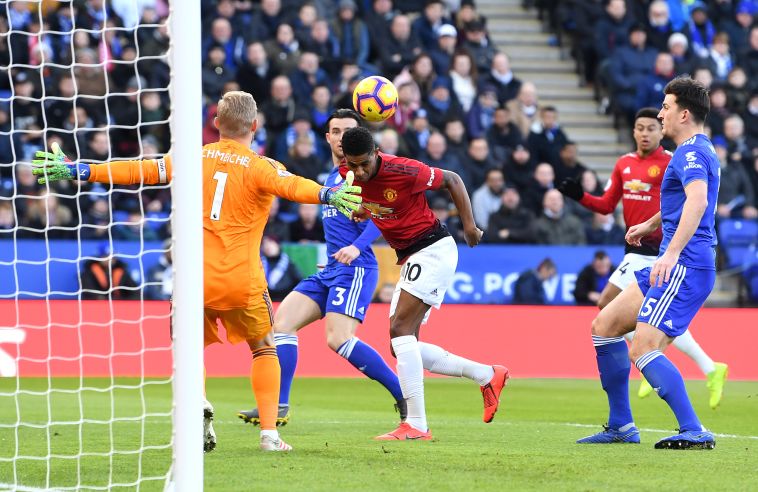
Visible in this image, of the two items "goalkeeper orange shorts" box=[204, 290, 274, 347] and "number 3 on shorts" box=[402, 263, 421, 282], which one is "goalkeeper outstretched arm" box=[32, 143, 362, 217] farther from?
"number 3 on shorts" box=[402, 263, 421, 282]

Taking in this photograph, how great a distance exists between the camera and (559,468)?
261 inches

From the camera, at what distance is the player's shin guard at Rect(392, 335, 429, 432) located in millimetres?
8211

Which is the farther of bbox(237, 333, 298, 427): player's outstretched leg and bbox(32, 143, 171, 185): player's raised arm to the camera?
bbox(237, 333, 298, 427): player's outstretched leg

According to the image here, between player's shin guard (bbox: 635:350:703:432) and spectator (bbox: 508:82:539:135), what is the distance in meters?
11.9

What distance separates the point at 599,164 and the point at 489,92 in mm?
2798

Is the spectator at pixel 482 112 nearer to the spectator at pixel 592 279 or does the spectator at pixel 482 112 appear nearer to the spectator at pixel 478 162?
the spectator at pixel 478 162

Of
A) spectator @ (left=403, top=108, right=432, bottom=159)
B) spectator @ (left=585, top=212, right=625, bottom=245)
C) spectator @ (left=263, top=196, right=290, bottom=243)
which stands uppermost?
spectator @ (left=403, top=108, right=432, bottom=159)

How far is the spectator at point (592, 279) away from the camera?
15.9 m

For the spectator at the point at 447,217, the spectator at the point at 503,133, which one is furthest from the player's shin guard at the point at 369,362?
the spectator at the point at 503,133

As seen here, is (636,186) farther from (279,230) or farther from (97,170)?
(279,230)

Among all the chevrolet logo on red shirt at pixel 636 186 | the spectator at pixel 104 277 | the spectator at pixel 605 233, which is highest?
the chevrolet logo on red shirt at pixel 636 186

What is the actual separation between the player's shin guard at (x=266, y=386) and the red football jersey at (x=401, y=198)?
4.49 ft

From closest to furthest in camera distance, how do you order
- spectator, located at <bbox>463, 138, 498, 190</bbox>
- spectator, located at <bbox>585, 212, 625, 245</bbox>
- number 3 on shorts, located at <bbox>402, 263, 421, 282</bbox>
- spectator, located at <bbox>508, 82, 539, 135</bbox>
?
1. number 3 on shorts, located at <bbox>402, 263, 421, 282</bbox>
2. spectator, located at <bbox>585, 212, 625, 245</bbox>
3. spectator, located at <bbox>463, 138, 498, 190</bbox>
4. spectator, located at <bbox>508, 82, 539, 135</bbox>

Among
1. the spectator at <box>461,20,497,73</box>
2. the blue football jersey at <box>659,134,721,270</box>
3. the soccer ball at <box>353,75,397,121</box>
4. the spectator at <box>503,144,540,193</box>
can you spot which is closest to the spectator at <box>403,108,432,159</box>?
the spectator at <box>503,144,540,193</box>
